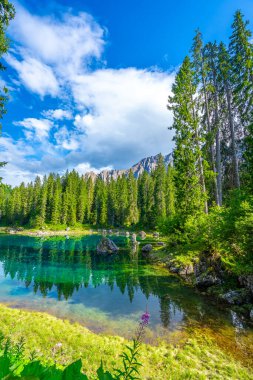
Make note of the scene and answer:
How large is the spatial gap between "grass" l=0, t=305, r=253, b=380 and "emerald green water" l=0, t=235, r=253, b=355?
0.80m

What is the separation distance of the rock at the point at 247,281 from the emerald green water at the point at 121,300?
178 cm

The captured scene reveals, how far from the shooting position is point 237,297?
12.4 m

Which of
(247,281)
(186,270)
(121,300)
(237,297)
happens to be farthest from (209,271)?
(121,300)

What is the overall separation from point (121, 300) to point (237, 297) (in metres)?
6.51

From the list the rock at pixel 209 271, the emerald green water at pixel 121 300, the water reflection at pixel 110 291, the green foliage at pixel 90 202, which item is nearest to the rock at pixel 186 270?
the water reflection at pixel 110 291

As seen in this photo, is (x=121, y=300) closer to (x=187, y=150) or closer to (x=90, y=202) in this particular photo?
(x=187, y=150)

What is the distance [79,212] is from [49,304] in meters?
67.8

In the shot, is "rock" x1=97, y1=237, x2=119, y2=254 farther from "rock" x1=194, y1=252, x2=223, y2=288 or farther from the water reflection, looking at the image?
"rock" x1=194, y1=252, x2=223, y2=288

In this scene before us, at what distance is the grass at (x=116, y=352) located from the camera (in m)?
6.80

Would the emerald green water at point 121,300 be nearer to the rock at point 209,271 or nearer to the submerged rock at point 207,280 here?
the submerged rock at point 207,280

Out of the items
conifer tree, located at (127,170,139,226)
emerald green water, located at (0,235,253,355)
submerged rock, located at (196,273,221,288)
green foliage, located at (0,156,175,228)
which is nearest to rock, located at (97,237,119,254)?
emerald green water, located at (0,235,253,355)

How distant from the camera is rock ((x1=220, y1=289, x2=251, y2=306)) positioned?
1213 cm

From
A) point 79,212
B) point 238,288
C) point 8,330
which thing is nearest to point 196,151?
point 238,288

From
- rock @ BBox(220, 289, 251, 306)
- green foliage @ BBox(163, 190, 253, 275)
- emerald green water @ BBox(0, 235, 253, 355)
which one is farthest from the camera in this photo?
rock @ BBox(220, 289, 251, 306)
